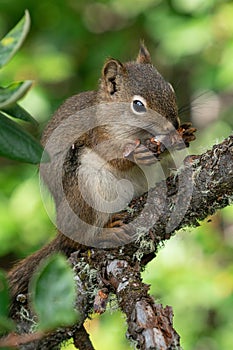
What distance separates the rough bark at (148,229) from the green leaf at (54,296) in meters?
0.42

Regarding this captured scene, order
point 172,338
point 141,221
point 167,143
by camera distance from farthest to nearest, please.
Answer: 1. point 167,143
2. point 141,221
3. point 172,338

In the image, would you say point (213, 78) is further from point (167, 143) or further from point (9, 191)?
point (167, 143)

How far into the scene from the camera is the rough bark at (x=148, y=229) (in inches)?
42.9

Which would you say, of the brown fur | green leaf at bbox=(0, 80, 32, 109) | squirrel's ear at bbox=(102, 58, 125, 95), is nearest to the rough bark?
the brown fur

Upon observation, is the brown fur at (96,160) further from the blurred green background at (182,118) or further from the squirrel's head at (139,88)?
the blurred green background at (182,118)

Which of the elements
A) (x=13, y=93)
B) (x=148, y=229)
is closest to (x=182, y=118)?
(x=148, y=229)

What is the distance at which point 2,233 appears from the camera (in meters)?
2.51

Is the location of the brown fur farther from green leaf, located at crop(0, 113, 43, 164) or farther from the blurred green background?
green leaf, located at crop(0, 113, 43, 164)

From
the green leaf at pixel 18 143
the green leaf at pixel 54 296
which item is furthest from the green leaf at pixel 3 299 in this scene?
the green leaf at pixel 18 143

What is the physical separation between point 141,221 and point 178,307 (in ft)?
4.38

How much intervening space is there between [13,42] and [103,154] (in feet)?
3.17

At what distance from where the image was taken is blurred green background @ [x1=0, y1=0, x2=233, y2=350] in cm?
233

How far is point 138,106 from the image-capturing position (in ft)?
5.55

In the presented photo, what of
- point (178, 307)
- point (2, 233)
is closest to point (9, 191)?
point (2, 233)
